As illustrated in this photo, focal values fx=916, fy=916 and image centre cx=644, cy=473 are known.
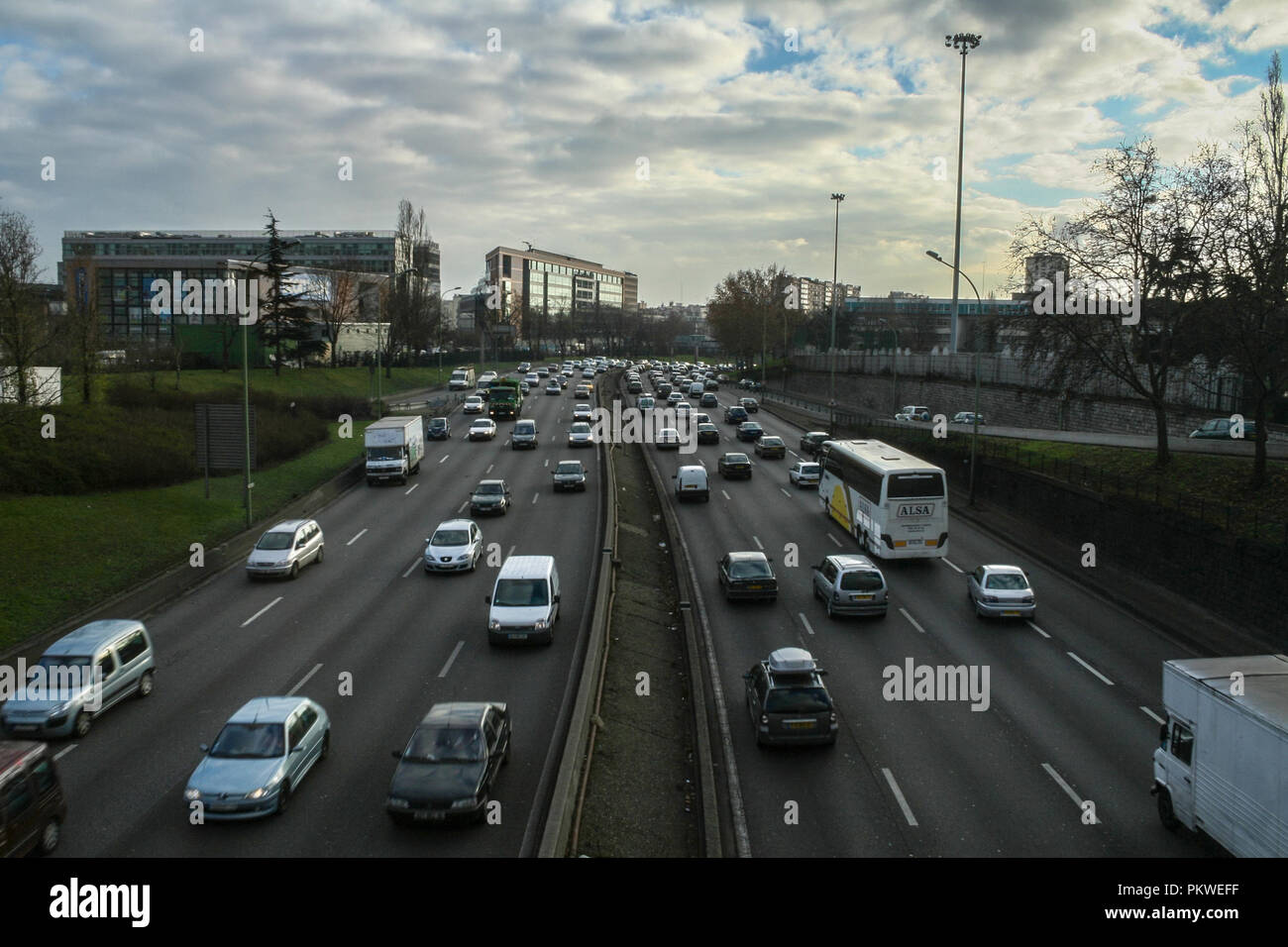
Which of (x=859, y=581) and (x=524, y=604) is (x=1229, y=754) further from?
(x=524, y=604)

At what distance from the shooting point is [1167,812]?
13.8m

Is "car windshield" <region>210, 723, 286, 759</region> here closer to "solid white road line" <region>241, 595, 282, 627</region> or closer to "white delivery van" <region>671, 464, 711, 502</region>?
"solid white road line" <region>241, 595, 282, 627</region>

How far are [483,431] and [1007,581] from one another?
124 feet

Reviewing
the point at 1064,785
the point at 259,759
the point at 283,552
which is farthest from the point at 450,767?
the point at 283,552

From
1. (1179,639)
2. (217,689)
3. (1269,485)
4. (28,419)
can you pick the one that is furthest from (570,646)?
(28,419)

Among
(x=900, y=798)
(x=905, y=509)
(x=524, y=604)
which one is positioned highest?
(x=905, y=509)

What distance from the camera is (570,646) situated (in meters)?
21.8

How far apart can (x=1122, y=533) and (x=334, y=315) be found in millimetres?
74586

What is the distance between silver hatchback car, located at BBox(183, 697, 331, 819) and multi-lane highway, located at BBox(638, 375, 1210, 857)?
23.0ft

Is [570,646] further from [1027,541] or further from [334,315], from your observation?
[334,315]

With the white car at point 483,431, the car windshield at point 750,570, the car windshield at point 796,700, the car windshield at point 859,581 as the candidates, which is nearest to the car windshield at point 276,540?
the car windshield at point 750,570

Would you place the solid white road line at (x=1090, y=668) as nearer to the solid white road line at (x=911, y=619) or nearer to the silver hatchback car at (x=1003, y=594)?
the silver hatchback car at (x=1003, y=594)

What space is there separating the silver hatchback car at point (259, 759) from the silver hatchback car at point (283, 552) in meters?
13.0

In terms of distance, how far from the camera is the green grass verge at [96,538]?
23.3 m
